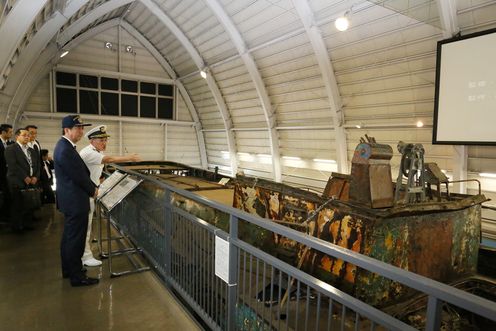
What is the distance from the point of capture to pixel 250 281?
1.94 m

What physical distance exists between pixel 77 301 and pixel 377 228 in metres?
2.87

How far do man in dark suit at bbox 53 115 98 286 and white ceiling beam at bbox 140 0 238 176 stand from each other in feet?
35.3

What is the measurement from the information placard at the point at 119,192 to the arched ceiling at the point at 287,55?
3026 mm

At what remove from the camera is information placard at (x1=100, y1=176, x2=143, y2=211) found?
11.1 ft

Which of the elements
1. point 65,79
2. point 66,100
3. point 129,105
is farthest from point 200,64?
point 66,100

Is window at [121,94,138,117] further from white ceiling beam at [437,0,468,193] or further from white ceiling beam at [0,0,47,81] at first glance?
white ceiling beam at [437,0,468,193]

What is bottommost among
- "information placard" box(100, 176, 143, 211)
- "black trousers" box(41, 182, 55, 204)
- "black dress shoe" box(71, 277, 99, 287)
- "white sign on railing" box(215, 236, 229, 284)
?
"black dress shoe" box(71, 277, 99, 287)

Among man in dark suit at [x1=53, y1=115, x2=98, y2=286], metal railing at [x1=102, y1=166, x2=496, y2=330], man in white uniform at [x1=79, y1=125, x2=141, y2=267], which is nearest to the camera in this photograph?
metal railing at [x1=102, y1=166, x2=496, y2=330]

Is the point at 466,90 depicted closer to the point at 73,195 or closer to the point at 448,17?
the point at 448,17

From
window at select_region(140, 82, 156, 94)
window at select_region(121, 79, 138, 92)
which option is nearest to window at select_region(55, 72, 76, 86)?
window at select_region(121, 79, 138, 92)

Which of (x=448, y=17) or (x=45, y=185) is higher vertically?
(x=448, y=17)

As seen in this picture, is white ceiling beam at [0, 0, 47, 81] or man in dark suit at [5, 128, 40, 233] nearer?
white ceiling beam at [0, 0, 47, 81]

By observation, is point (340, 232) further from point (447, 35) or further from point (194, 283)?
point (447, 35)

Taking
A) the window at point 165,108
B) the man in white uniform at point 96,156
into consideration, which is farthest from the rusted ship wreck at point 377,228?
the window at point 165,108
